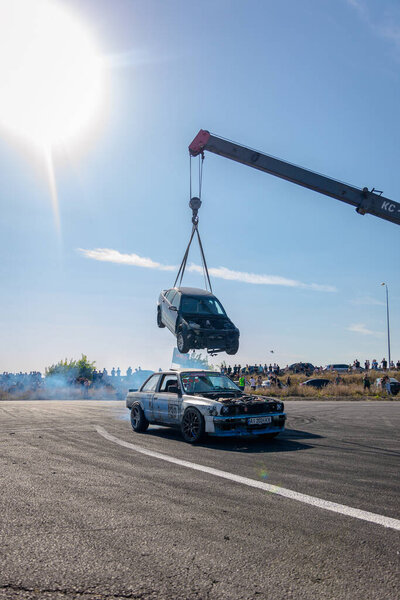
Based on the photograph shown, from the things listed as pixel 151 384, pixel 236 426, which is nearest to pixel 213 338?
pixel 151 384

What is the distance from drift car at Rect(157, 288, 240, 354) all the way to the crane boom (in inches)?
171

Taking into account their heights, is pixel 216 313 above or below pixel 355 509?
above

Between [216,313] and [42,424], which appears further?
[216,313]

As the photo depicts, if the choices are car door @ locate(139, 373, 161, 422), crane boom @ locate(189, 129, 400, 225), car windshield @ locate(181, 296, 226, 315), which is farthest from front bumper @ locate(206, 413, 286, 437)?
crane boom @ locate(189, 129, 400, 225)

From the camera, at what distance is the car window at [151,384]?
1151 cm

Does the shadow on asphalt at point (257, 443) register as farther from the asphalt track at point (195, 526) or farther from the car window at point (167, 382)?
the car window at point (167, 382)

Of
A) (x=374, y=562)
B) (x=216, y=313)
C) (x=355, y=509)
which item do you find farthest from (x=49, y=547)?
(x=216, y=313)

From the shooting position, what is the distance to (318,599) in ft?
9.00

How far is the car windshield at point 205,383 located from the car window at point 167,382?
0.30m

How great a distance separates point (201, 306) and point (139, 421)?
16.4 ft

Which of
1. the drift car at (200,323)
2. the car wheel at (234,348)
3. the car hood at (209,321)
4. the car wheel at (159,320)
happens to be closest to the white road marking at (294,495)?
the drift car at (200,323)

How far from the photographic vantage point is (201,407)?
940 centimetres

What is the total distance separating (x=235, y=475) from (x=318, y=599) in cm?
349

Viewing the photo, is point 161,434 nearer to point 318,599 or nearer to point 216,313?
point 216,313
